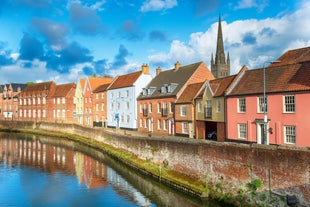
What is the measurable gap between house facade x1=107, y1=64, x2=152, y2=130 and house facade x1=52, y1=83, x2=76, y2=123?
1795cm

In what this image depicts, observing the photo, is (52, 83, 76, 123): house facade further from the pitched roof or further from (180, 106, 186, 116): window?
(180, 106, 186, 116): window

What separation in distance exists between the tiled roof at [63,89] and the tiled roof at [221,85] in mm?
49463

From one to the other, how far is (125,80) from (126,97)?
3827 millimetres

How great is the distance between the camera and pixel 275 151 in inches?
691

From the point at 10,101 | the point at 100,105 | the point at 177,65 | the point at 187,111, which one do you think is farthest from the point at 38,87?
the point at 187,111

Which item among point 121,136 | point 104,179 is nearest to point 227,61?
point 121,136

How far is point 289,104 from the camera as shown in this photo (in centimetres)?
2420

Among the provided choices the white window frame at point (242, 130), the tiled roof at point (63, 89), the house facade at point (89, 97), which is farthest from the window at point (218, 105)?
the tiled roof at point (63, 89)

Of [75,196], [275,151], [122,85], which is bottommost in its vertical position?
[75,196]

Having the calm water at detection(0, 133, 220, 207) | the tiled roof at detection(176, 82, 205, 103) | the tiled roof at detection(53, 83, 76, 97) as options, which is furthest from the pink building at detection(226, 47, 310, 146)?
the tiled roof at detection(53, 83, 76, 97)

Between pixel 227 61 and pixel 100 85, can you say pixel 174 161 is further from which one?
pixel 227 61

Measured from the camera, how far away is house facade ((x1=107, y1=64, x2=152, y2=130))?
53.2 meters

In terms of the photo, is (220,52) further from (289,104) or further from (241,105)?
(289,104)

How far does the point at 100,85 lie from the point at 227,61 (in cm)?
5381
